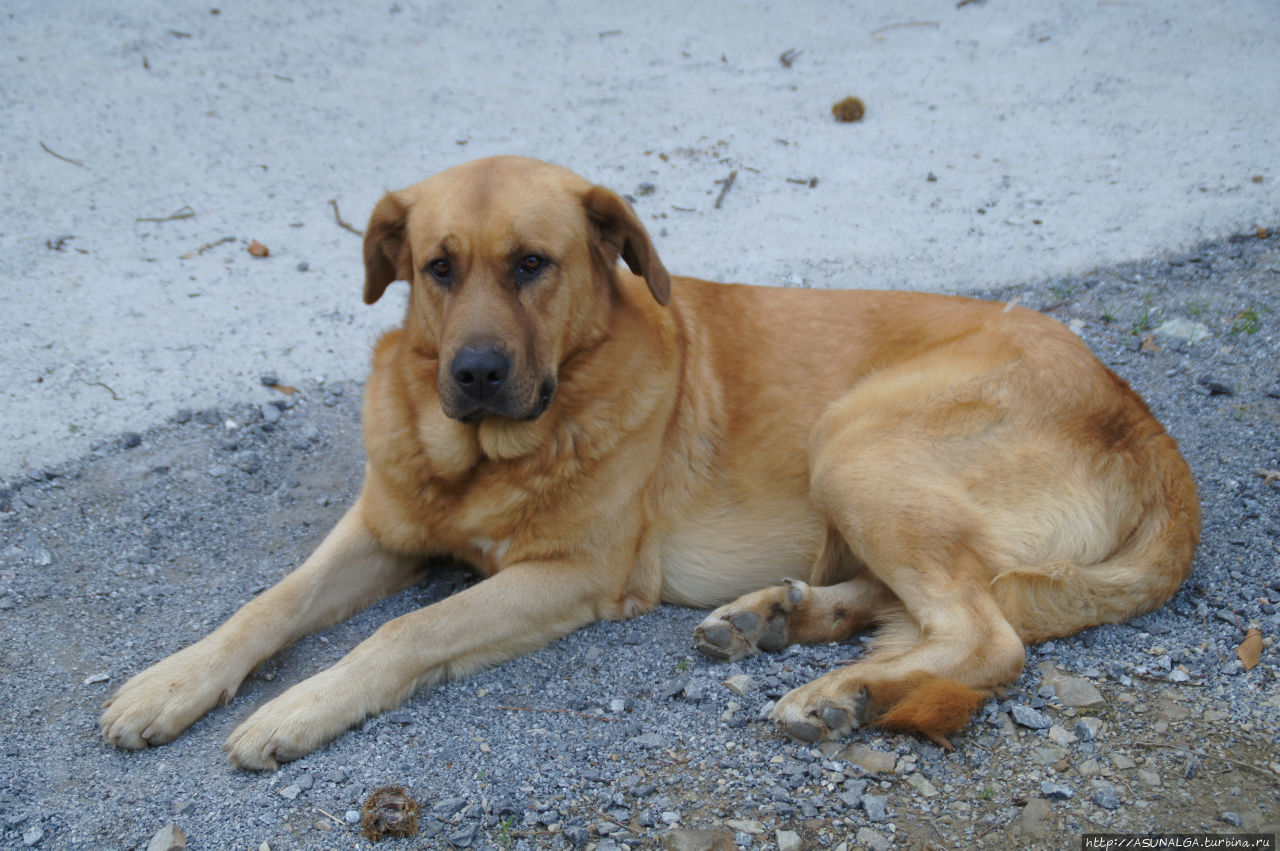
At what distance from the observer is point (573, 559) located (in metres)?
3.29

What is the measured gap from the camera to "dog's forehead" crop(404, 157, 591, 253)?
3.00 m

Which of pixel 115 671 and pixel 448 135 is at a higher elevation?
pixel 448 135

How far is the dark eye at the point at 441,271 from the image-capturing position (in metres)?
3.05

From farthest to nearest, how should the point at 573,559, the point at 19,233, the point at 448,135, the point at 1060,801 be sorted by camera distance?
the point at 448,135 → the point at 19,233 → the point at 573,559 → the point at 1060,801

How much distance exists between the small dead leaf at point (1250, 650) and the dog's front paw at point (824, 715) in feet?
4.10

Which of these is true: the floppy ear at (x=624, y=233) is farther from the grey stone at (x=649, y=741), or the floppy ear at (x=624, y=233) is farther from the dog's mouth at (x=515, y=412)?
the grey stone at (x=649, y=741)

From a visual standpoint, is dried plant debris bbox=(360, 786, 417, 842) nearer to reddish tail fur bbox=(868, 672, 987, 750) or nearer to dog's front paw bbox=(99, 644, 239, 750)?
dog's front paw bbox=(99, 644, 239, 750)

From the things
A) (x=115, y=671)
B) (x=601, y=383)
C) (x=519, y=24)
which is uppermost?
(x=519, y=24)

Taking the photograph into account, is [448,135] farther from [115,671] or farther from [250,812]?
[250,812]

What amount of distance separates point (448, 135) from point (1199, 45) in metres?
6.00

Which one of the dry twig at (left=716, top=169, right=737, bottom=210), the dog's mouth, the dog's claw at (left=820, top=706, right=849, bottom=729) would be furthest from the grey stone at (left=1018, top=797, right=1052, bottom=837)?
the dry twig at (left=716, top=169, right=737, bottom=210)

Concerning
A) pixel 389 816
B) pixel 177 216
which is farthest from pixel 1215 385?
pixel 177 216

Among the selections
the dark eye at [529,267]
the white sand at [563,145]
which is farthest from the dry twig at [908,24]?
the dark eye at [529,267]

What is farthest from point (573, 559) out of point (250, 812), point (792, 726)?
point (250, 812)
